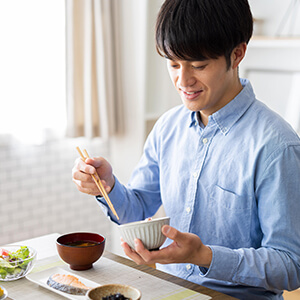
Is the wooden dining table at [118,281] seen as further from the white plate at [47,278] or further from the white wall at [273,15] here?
the white wall at [273,15]

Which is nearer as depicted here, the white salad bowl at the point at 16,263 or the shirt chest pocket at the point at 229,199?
the white salad bowl at the point at 16,263

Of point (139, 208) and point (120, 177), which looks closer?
point (139, 208)

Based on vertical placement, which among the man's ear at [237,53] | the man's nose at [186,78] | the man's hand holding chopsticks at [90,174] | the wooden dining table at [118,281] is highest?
the man's ear at [237,53]

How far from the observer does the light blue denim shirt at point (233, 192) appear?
146 cm

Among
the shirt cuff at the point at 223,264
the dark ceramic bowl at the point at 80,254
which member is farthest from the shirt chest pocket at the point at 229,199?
the dark ceramic bowl at the point at 80,254

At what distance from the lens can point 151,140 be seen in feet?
6.42

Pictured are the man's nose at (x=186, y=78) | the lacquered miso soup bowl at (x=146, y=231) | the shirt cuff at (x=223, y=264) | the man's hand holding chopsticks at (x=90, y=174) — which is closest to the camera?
the lacquered miso soup bowl at (x=146, y=231)

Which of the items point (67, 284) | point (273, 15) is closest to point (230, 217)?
point (67, 284)

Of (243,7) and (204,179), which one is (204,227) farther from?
(243,7)

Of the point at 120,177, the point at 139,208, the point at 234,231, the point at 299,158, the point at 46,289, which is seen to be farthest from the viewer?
the point at 120,177

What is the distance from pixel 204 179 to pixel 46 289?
0.64m

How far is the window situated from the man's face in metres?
1.66

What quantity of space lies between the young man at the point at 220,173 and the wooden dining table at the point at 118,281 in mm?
80

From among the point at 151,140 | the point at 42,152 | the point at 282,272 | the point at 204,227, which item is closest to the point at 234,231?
the point at 204,227
